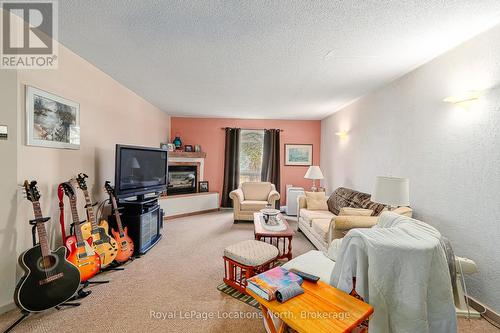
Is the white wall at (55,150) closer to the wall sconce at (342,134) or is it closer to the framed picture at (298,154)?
the framed picture at (298,154)

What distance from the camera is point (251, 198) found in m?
4.94

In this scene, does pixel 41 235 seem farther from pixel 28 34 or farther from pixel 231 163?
pixel 231 163

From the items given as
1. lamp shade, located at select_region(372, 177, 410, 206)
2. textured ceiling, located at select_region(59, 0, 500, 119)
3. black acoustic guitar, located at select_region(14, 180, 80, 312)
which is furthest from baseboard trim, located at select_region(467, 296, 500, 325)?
black acoustic guitar, located at select_region(14, 180, 80, 312)

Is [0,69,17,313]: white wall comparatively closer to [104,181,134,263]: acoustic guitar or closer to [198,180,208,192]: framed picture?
[104,181,134,263]: acoustic guitar

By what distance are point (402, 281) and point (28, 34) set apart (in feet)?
11.8

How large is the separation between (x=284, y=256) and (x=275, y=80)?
244 centimetres

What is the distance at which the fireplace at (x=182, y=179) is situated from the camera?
5.05 meters

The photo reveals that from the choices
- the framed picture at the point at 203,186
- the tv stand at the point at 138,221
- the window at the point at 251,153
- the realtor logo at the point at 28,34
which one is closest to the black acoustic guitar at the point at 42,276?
the tv stand at the point at 138,221

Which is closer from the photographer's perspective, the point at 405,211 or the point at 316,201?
the point at 405,211

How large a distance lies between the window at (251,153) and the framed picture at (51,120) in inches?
147

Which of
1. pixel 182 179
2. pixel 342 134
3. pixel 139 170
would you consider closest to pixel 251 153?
pixel 182 179

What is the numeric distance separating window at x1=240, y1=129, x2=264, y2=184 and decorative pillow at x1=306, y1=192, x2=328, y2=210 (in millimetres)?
1997

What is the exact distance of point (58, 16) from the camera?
181cm

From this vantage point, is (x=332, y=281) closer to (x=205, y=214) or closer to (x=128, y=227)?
(x=128, y=227)
